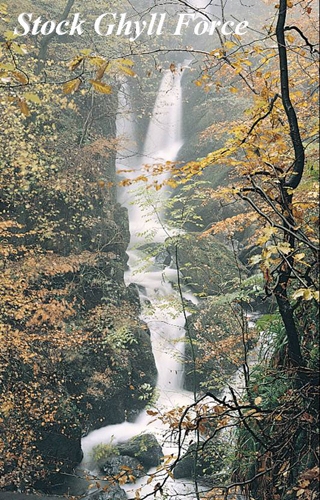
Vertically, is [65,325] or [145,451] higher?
[65,325]

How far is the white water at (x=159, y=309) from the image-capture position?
861 centimetres

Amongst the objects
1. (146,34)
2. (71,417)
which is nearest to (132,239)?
(71,417)

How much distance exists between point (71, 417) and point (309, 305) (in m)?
6.58

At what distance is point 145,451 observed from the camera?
8672 millimetres

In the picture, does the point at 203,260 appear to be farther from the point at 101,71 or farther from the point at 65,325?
the point at 101,71

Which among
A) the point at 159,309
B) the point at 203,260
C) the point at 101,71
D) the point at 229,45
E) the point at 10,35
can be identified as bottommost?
the point at 159,309

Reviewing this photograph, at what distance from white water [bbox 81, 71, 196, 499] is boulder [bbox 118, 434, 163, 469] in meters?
0.26

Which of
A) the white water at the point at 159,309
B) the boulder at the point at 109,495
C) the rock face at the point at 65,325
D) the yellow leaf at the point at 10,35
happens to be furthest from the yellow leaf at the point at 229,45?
the boulder at the point at 109,495

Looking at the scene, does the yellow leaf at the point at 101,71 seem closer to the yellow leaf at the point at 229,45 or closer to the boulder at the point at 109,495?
the yellow leaf at the point at 229,45

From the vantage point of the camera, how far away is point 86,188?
37.8 feet

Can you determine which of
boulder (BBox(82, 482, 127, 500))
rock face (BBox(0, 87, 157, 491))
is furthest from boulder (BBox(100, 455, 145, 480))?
boulder (BBox(82, 482, 127, 500))

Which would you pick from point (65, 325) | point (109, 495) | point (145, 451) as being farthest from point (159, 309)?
point (109, 495)

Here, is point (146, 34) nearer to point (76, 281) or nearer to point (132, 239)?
point (132, 239)

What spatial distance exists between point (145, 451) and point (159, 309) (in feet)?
14.2
